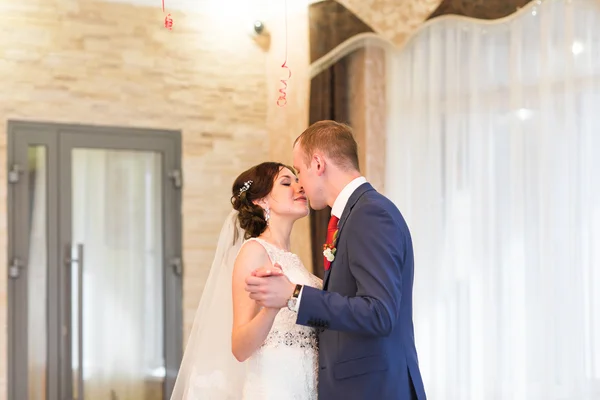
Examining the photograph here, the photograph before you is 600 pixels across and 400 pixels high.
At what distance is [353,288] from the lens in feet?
8.02

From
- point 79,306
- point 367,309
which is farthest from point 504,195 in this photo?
point 79,306

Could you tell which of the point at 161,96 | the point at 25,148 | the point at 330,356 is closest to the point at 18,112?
the point at 25,148

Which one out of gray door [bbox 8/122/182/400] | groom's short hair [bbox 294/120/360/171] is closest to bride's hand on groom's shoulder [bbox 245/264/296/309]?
groom's short hair [bbox 294/120/360/171]

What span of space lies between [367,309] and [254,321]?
513 mm

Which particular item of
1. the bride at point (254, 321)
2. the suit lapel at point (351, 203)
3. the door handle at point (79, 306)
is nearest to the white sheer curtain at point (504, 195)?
the bride at point (254, 321)

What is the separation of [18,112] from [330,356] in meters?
3.32

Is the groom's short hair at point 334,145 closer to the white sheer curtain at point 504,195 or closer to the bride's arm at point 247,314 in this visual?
the bride's arm at point 247,314

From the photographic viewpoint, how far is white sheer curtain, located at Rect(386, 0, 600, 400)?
3988 millimetres

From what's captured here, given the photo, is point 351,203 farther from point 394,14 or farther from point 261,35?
point 261,35

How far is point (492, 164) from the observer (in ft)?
14.5

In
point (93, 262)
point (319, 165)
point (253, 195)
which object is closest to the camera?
point (319, 165)

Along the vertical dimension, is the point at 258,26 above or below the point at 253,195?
above

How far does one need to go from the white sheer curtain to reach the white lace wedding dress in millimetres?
1698

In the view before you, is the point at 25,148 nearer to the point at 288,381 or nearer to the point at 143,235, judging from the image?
the point at 143,235
